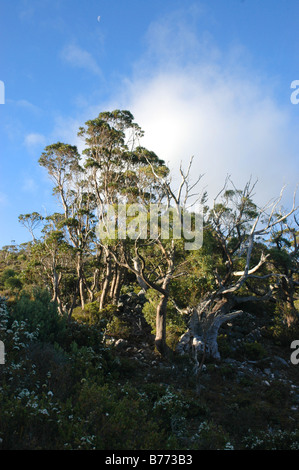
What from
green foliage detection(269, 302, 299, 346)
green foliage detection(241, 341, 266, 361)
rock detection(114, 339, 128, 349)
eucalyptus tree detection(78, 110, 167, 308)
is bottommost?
green foliage detection(241, 341, 266, 361)

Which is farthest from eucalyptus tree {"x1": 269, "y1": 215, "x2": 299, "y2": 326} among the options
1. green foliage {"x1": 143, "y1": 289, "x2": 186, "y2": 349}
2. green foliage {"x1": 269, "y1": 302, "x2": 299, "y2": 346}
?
green foliage {"x1": 143, "y1": 289, "x2": 186, "y2": 349}

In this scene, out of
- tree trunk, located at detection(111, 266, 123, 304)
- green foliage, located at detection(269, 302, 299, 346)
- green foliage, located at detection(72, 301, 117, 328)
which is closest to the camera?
green foliage, located at detection(269, 302, 299, 346)

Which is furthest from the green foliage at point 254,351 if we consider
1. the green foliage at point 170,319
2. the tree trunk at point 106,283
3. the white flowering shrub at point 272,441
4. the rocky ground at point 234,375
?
the tree trunk at point 106,283

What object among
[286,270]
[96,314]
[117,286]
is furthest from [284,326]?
[96,314]

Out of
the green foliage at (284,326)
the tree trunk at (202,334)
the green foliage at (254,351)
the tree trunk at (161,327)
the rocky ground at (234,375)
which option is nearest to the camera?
the rocky ground at (234,375)

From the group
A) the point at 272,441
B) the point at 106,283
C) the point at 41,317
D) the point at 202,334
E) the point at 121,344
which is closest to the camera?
the point at 272,441

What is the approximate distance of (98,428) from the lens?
5684 mm

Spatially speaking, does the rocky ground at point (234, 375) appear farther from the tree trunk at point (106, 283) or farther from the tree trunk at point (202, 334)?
the tree trunk at point (106, 283)

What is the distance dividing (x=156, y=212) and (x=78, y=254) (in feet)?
27.7

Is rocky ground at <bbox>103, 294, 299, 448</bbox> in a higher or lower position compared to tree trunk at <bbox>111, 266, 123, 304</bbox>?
lower

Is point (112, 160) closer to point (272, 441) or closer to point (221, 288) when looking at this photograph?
point (221, 288)

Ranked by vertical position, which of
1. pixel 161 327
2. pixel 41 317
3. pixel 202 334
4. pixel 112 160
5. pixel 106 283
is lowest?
pixel 202 334

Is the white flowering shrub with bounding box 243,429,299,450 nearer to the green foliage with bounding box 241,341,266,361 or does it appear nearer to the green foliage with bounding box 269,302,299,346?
the green foliage with bounding box 241,341,266,361
